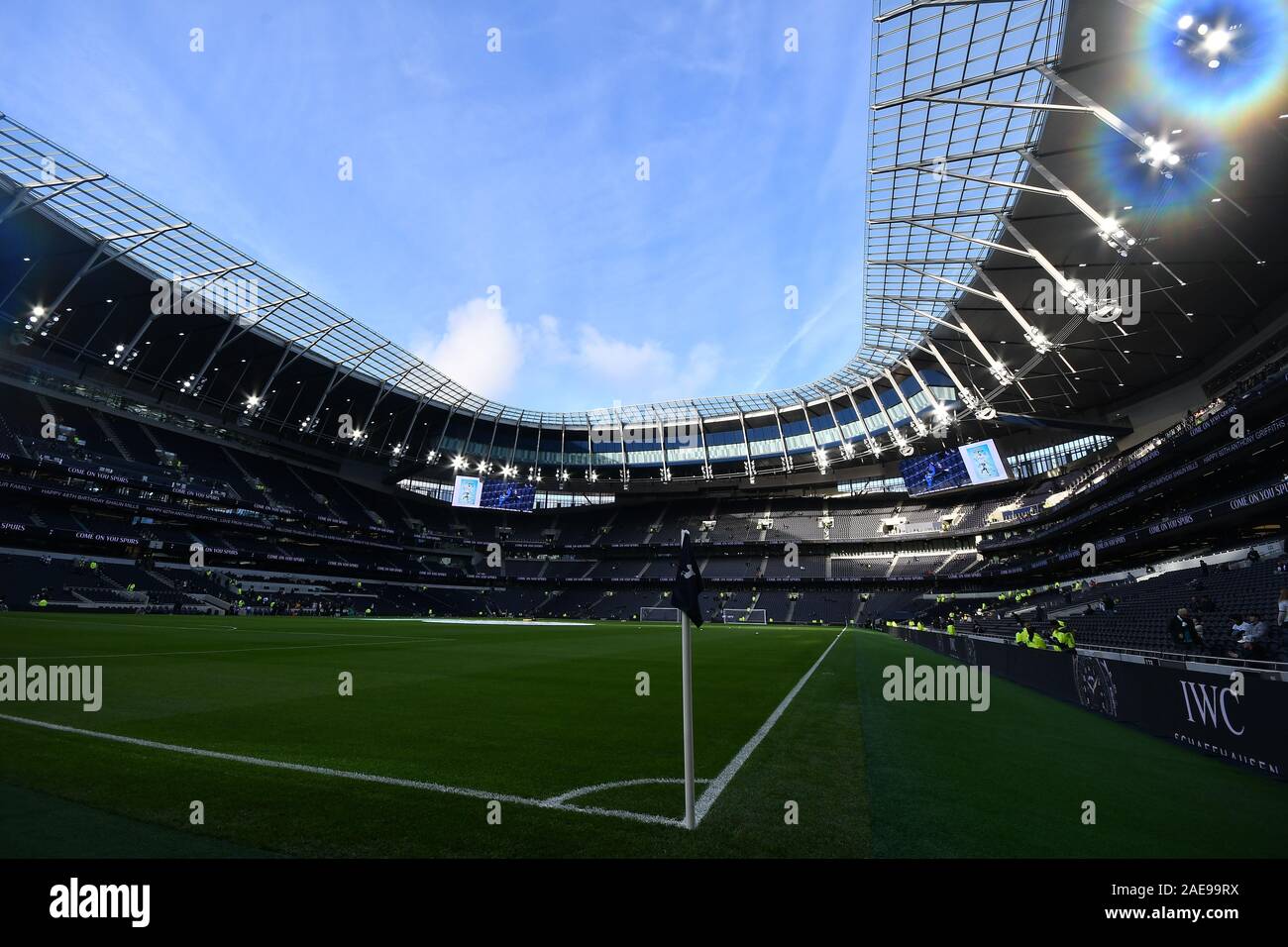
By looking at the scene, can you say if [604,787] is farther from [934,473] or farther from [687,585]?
[934,473]

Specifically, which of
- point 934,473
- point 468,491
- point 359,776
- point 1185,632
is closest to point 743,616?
point 934,473

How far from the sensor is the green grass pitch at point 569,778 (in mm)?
3977

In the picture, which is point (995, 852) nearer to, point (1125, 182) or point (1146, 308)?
point (1125, 182)

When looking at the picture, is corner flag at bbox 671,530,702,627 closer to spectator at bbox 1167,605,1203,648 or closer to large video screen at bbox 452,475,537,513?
spectator at bbox 1167,605,1203,648

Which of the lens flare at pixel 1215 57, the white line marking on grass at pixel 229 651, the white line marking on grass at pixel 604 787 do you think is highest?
the lens flare at pixel 1215 57

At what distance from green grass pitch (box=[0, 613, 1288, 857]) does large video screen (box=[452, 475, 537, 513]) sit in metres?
70.1

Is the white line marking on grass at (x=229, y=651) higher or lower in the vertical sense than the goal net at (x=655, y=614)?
higher

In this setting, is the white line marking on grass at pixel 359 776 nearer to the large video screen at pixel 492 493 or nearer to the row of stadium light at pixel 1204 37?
A: the row of stadium light at pixel 1204 37

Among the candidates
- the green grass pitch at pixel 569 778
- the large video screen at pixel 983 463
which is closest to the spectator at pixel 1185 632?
the green grass pitch at pixel 569 778

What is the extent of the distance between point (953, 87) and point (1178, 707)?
26110 mm

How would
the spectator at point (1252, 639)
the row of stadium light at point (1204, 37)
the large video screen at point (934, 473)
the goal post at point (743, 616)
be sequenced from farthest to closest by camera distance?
the goal post at point (743, 616) → the large video screen at point (934, 473) → the row of stadium light at point (1204, 37) → the spectator at point (1252, 639)

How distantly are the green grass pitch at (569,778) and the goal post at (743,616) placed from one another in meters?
62.1

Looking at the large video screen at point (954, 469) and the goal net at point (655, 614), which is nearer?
the large video screen at point (954, 469)

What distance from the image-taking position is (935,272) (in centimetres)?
3975
